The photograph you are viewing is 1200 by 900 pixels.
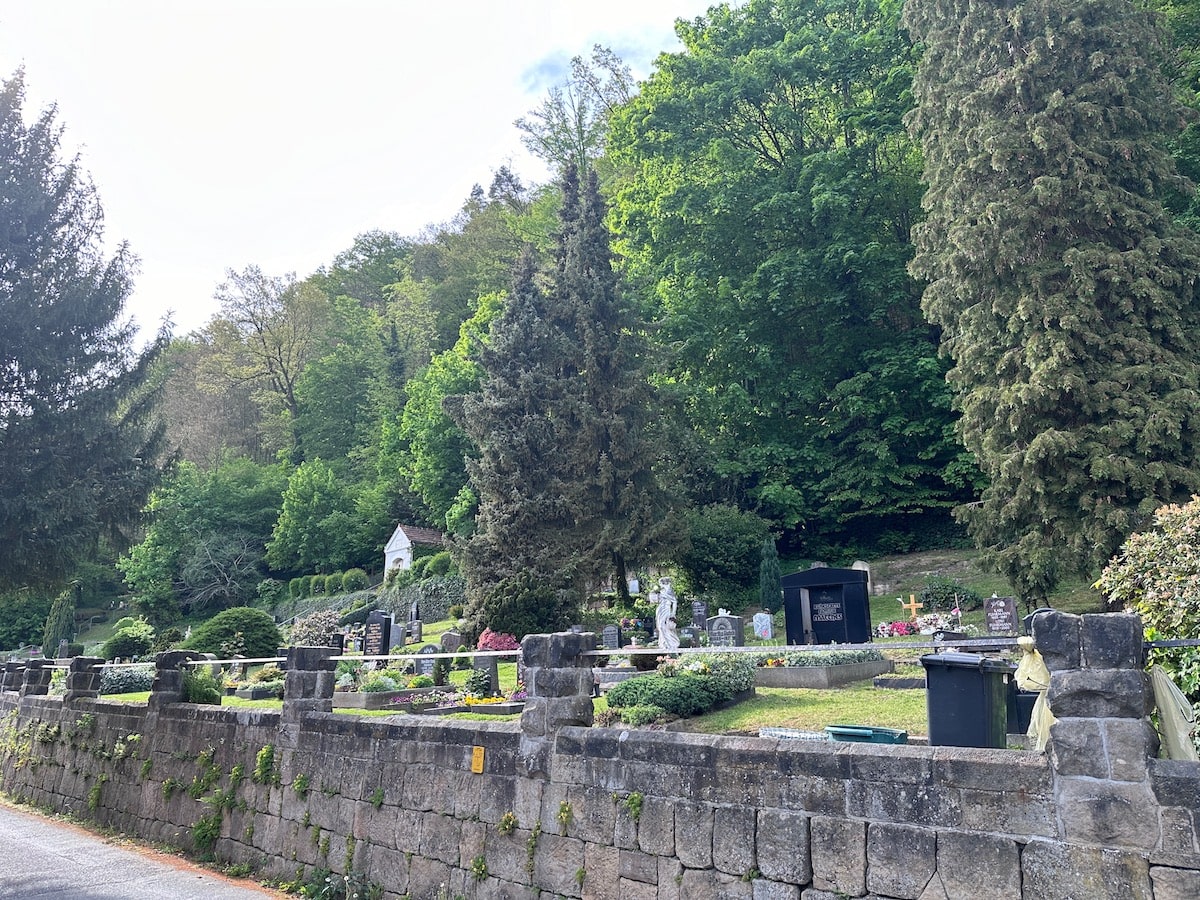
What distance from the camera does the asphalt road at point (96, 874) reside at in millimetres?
8664

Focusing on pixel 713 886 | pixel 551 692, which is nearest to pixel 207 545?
pixel 551 692

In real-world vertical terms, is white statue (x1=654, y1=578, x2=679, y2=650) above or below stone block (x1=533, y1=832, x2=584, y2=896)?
above

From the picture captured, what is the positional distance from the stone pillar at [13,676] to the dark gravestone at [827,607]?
15622 millimetres

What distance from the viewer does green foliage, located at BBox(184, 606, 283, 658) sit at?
22031 mm

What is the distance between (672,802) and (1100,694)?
9.14 feet

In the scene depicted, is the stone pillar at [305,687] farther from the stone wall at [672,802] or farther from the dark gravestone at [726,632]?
the dark gravestone at [726,632]

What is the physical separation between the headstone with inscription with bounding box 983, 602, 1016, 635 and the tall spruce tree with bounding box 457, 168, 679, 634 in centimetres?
1043

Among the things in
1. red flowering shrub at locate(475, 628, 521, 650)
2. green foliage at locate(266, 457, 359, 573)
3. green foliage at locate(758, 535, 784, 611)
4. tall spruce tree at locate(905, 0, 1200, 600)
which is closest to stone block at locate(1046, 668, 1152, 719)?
tall spruce tree at locate(905, 0, 1200, 600)

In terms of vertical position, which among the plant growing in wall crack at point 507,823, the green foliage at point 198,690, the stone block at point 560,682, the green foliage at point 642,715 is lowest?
the plant growing in wall crack at point 507,823

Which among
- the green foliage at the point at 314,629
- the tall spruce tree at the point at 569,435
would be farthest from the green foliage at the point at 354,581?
the tall spruce tree at the point at 569,435

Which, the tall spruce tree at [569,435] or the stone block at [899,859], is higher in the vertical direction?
the tall spruce tree at [569,435]

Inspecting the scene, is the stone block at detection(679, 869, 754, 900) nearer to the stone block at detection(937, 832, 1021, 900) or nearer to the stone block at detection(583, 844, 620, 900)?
the stone block at detection(583, 844, 620, 900)

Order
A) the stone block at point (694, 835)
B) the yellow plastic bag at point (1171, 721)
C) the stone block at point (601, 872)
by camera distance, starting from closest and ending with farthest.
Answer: the yellow plastic bag at point (1171, 721) → the stone block at point (694, 835) → the stone block at point (601, 872)

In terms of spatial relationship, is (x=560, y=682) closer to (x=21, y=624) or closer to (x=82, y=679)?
(x=82, y=679)
